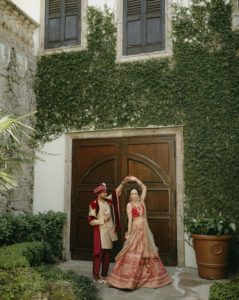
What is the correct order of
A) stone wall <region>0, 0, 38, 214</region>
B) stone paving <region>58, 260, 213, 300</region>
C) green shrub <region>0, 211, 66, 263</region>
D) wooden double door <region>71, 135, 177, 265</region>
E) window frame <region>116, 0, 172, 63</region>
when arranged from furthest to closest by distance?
window frame <region>116, 0, 172, 63</region>, stone wall <region>0, 0, 38, 214</region>, wooden double door <region>71, 135, 177, 265</region>, green shrub <region>0, 211, 66, 263</region>, stone paving <region>58, 260, 213, 300</region>

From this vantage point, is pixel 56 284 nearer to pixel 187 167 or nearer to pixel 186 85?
pixel 187 167

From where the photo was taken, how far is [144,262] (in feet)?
17.8

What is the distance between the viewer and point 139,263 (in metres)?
5.33

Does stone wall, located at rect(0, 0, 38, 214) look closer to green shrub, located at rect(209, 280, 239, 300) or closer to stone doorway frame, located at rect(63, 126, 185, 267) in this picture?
stone doorway frame, located at rect(63, 126, 185, 267)

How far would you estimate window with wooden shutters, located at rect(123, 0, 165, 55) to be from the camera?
7.66 meters

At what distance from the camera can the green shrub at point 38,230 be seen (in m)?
6.40

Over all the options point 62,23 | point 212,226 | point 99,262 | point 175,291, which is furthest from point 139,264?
point 62,23

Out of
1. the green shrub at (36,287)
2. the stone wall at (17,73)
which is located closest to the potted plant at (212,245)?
the green shrub at (36,287)

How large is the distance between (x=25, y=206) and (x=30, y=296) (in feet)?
13.2

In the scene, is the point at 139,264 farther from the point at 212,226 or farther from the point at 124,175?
the point at 124,175

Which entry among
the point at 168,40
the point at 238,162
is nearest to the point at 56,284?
the point at 238,162

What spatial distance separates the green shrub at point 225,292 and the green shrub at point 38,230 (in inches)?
146

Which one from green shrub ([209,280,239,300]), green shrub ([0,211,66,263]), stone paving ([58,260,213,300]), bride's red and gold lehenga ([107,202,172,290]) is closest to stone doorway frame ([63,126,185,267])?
green shrub ([0,211,66,263])

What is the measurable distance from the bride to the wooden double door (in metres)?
1.53
